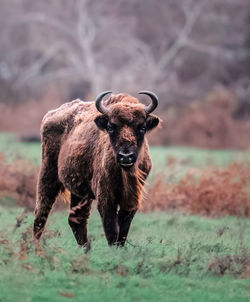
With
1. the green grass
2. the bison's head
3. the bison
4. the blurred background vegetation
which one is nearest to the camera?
the green grass

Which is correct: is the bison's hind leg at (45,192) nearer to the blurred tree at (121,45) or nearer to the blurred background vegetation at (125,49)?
the blurred background vegetation at (125,49)

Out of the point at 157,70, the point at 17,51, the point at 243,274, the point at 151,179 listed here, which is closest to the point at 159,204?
the point at 151,179

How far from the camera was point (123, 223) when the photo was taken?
945 centimetres

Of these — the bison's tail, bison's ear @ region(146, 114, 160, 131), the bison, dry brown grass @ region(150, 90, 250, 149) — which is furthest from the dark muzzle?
dry brown grass @ region(150, 90, 250, 149)

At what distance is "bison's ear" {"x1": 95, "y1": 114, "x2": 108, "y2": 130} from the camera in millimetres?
9273

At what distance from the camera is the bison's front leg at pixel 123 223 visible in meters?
9.36

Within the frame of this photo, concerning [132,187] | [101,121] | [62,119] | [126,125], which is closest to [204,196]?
[62,119]

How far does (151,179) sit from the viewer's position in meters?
17.0

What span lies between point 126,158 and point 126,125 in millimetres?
609

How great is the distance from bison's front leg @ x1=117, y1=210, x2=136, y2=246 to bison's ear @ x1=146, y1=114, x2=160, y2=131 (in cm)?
122

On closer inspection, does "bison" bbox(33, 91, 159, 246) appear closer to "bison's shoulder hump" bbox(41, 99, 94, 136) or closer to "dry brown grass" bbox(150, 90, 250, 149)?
"bison's shoulder hump" bbox(41, 99, 94, 136)

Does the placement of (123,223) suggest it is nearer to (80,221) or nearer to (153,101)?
(80,221)

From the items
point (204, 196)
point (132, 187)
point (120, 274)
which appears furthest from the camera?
point (204, 196)

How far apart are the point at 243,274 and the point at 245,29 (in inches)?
1577
